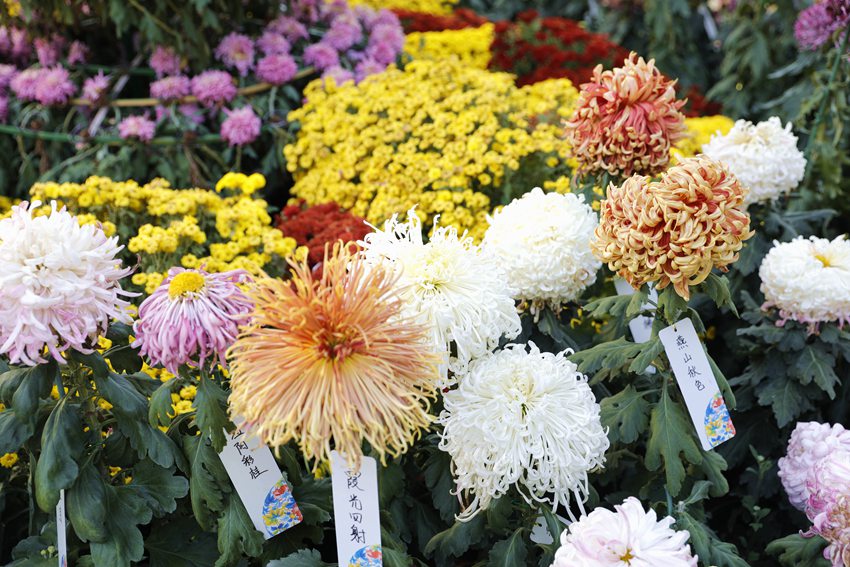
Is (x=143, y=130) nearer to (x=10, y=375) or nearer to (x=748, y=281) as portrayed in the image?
(x=10, y=375)

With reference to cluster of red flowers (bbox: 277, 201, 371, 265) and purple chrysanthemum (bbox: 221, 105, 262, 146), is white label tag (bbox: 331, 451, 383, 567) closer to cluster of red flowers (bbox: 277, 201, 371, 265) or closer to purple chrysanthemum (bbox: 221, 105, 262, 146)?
cluster of red flowers (bbox: 277, 201, 371, 265)

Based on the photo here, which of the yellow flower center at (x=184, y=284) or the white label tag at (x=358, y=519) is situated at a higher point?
the yellow flower center at (x=184, y=284)

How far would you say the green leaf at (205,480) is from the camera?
46.8 inches

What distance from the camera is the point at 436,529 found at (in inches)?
55.4

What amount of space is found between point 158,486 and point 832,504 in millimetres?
1054

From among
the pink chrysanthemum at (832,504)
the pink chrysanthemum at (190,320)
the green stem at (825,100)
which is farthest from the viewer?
the green stem at (825,100)

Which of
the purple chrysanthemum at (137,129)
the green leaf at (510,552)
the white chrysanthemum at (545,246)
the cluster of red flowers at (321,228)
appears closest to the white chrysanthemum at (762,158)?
the white chrysanthemum at (545,246)

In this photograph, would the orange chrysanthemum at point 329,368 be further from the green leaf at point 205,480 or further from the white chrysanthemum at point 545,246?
the white chrysanthemum at point 545,246

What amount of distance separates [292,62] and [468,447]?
2213 millimetres

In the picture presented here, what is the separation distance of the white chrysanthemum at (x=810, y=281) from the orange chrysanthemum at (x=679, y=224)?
0.49 meters

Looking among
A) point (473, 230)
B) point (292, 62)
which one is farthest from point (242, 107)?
point (473, 230)

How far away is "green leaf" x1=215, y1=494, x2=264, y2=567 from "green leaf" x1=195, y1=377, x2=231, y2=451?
4.8 inches

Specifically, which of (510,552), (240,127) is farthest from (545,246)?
(240,127)

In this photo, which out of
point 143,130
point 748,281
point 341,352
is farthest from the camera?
point 143,130
